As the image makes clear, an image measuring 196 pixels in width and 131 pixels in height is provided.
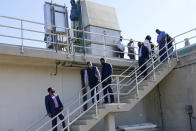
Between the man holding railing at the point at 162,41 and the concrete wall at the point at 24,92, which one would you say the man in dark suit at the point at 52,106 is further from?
the man holding railing at the point at 162,41

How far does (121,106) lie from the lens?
26.2ft

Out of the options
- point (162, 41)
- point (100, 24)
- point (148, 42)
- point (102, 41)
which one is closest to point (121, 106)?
point (148, 42)

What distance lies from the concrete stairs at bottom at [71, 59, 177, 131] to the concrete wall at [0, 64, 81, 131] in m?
1.60

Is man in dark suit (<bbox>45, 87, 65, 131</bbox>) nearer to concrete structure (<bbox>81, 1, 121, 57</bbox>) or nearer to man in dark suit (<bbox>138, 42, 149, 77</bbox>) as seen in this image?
man in dark suit (<bbox>138, 42, 149, 77</bbox>)

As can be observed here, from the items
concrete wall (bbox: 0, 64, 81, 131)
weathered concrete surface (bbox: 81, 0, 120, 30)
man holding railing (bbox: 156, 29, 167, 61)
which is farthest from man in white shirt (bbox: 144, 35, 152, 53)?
concrete wall (bbox: 0, 64, 81, 131)

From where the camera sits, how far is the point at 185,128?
9617mm

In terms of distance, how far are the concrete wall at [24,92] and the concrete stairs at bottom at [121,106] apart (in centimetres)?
160

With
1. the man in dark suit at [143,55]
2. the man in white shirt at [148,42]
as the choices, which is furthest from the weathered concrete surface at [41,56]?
the man in white shirt at [148,42]

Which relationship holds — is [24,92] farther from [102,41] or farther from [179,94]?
[179,94]

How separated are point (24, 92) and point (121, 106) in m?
3.21

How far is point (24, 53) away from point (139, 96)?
153 inches

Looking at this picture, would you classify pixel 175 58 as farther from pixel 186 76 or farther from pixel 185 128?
pixel 185 128

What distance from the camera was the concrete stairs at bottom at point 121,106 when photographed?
7332mm

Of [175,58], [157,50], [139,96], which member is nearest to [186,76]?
[175,58]
